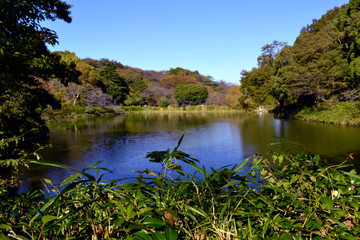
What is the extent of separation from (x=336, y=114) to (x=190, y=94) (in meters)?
33.5

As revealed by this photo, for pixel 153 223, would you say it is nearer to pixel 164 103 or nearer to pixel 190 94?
pixel 164 103

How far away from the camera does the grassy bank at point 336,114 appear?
1589cm

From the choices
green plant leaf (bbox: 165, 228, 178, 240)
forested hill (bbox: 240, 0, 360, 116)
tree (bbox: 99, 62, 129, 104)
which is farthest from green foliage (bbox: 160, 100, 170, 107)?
green plant leaf (bbox: 165, 228, 178, 240)

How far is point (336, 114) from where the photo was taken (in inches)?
694

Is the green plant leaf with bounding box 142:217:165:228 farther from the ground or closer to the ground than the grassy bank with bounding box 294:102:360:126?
farther from the ground

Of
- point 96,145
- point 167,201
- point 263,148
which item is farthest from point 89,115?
point 167,201

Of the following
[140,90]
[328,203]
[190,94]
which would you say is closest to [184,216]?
[328,203]

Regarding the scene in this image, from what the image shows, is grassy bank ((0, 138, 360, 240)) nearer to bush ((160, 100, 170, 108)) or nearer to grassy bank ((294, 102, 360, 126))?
grassy bank ((294, 102, 360, 126))

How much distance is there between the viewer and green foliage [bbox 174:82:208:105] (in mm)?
49156

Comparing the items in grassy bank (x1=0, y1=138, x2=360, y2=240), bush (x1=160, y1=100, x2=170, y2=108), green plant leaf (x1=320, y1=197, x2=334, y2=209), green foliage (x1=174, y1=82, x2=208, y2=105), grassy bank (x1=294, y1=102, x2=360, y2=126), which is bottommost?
grassy bank (x1=294, y1=102, x2=360, y2=126)

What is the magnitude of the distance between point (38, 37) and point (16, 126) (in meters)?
2.28

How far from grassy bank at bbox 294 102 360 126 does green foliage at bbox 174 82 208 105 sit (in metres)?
28.4

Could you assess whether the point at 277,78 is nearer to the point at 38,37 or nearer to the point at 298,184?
the point at 38,37

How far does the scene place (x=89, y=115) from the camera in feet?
104
